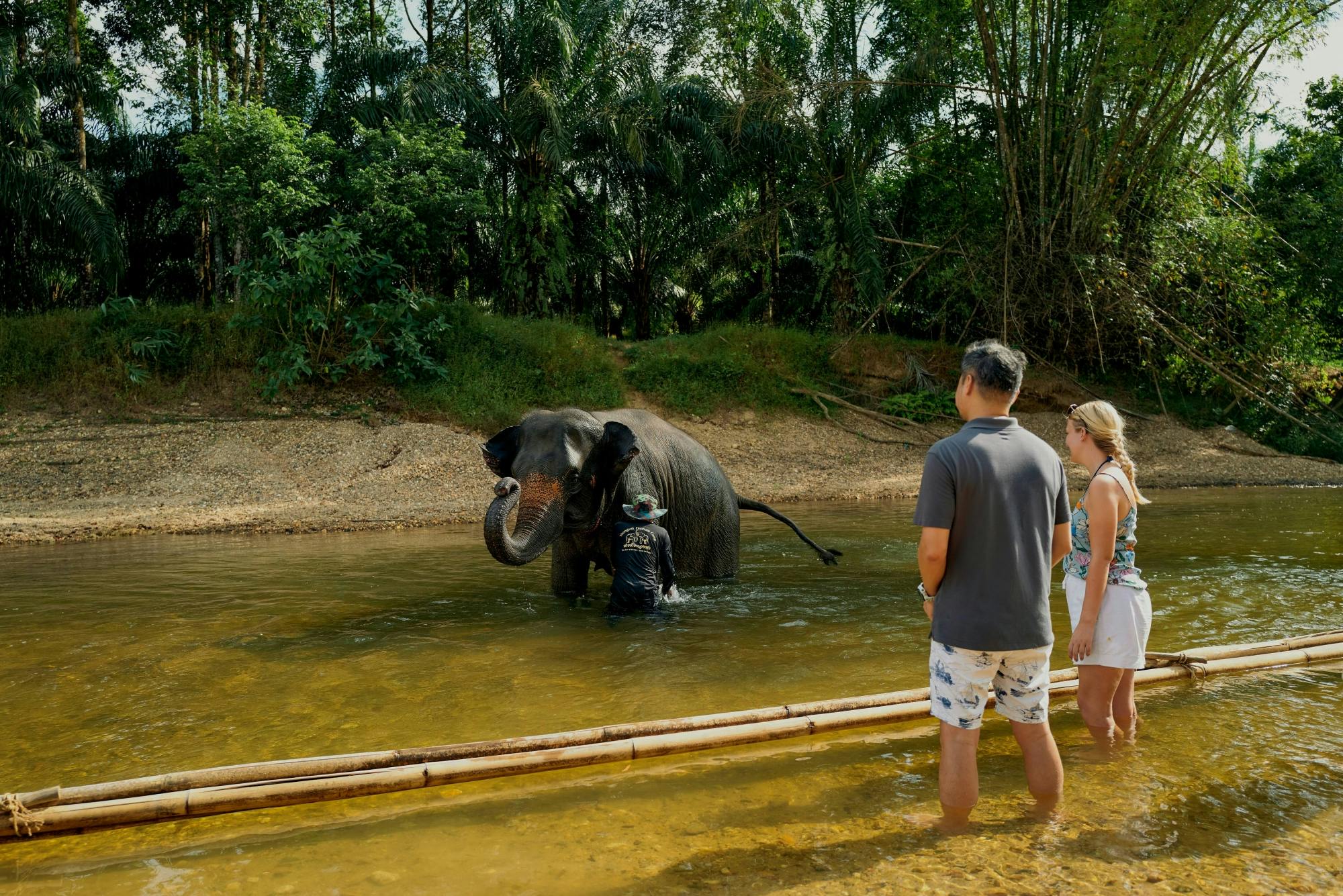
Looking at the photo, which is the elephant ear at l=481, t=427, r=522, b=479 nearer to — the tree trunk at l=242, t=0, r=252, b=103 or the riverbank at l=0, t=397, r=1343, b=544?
the riverbank at l=0, t=397, r=1343, b=544

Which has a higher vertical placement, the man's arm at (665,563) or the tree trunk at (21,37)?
the tree trunk at (21,37)

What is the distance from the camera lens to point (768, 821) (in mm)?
4020

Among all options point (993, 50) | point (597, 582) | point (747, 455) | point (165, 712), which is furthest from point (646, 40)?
point (165, 712)

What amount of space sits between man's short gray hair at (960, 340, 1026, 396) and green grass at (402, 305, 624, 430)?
53.5ft

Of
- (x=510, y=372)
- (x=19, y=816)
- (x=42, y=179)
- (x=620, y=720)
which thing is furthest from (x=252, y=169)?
(x=19, y=816)

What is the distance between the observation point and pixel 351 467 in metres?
17.0

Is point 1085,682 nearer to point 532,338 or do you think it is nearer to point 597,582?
point 597,582

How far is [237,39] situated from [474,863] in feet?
96.5

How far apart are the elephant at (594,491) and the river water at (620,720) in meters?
0.44

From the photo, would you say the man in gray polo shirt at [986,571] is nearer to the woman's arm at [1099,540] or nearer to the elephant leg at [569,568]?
the woman's arm at [1099,540]

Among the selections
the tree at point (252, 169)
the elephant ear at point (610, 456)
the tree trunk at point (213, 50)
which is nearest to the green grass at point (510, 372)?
the tree at point (252, 169)

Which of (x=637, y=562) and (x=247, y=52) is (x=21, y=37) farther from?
(x=637, y=562)

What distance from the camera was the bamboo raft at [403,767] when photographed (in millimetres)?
3717

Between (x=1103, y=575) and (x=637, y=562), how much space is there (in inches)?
156
